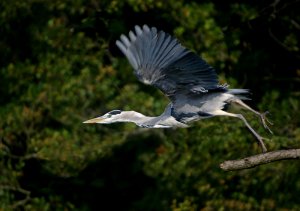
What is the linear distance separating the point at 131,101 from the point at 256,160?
3.15 m

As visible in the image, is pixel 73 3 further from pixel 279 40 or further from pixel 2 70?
pixel 279 40

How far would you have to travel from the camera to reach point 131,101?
7.17 meters

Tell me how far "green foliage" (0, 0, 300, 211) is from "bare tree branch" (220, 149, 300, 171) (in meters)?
2.62

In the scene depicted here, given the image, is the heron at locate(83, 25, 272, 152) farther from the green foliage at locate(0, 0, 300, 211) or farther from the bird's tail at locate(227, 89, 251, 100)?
the green foliage at locate(0, 0, 300, 211)

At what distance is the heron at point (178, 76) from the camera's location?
4.54 m

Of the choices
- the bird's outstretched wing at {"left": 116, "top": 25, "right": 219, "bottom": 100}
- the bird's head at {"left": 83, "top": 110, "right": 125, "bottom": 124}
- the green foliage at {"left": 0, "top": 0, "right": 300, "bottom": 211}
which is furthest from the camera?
the green foliage at {"left": 0, "top": 0, "right": 300, "bottom": 211}

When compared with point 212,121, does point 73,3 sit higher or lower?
higher

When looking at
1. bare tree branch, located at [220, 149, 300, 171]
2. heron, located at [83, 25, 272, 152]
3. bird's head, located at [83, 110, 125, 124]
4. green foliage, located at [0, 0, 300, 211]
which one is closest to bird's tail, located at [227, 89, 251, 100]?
heron, located at [83, 25, 272, 152]

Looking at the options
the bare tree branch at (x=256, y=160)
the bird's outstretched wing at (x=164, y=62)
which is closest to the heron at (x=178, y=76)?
the bird's outstretched wing at (x=164, y=62)

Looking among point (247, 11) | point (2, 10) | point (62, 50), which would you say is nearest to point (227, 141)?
point (247, 11)

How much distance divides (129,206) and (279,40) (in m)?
2.06

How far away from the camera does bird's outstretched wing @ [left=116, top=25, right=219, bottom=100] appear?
4.52 metres

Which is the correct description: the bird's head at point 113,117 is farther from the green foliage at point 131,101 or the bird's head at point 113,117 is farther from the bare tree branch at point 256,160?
the green foliage at point 131,101

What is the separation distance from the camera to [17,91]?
7785 millimetres
